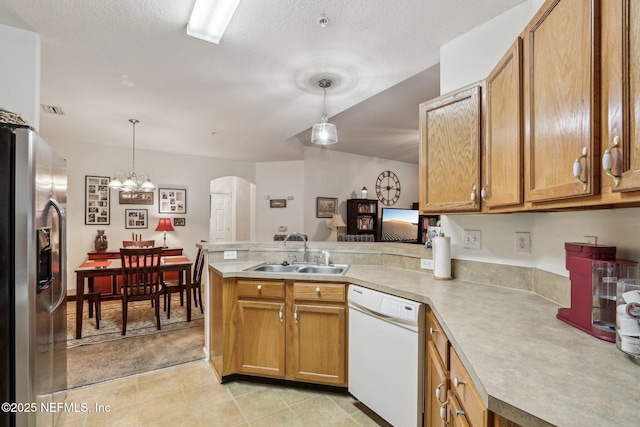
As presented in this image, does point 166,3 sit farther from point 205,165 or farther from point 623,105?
point 205,165

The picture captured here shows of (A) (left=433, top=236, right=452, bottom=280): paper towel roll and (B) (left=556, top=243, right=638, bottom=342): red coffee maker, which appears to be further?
(A) (left=433, top=236, right=452, bottom=280): paper towel roll

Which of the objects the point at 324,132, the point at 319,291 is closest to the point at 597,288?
the point at 319,291

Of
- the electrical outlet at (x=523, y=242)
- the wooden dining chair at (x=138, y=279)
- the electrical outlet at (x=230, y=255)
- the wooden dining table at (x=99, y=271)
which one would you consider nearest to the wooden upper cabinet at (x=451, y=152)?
the electrical outlet at (x=523, y=242)

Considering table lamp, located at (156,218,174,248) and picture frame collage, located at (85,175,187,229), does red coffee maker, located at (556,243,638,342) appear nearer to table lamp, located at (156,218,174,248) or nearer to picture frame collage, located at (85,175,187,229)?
table lamp, located at (156,218,174,248)

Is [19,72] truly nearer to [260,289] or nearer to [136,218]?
[260,289]

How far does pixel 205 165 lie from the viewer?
5.98 meters

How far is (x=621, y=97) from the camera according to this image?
736mm

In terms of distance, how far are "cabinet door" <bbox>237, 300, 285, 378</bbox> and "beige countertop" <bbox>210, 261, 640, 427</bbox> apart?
108cm

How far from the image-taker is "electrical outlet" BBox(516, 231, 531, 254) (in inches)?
67.9

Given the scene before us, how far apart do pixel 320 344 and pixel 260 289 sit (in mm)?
584

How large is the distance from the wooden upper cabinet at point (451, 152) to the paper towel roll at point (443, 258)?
0.78 feet

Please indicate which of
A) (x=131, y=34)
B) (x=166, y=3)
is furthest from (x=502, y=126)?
(x=131, y=34)

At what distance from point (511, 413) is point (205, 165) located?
20.0ft

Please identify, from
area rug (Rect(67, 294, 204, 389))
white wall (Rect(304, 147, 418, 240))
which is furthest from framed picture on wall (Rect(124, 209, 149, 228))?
white wall (Rect(304, 147, 418, 240))
